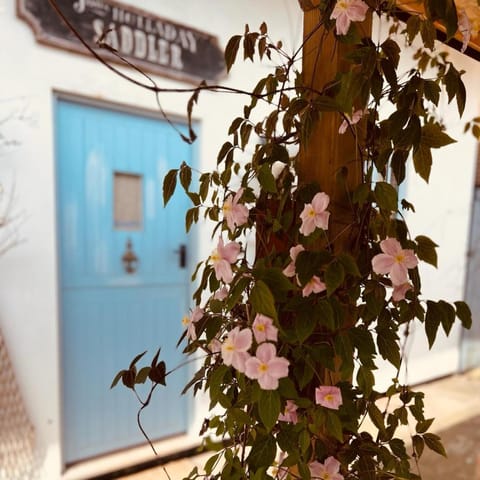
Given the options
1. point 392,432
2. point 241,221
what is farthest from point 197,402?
point 241,221

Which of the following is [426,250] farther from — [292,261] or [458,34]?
[458,34]

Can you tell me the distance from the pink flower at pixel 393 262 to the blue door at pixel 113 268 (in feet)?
5.15

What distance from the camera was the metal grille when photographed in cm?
159

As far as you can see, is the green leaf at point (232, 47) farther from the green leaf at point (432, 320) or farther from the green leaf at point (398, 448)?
the green leaf at point (398, 448)

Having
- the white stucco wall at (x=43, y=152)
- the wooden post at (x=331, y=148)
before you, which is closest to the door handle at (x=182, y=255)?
the white stucco wall at (x=43, y=152)

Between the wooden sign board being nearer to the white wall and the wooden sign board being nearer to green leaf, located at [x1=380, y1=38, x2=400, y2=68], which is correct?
green leaf, located at [x1=380, y1=38, x2=400, y2=68]

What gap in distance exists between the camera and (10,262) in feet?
5.28

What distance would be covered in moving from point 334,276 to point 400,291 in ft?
0.46

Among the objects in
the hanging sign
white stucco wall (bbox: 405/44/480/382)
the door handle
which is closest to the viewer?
the hanging sign

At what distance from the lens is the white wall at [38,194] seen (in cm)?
158

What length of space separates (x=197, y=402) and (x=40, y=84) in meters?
1.76

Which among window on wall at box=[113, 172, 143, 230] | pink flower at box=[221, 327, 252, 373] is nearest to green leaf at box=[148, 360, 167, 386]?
pink flower at box=[221, 327, 252, 373]

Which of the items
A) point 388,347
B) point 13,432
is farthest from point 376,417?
point 13,432

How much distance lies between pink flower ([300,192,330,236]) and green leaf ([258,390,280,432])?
0.23 meters
